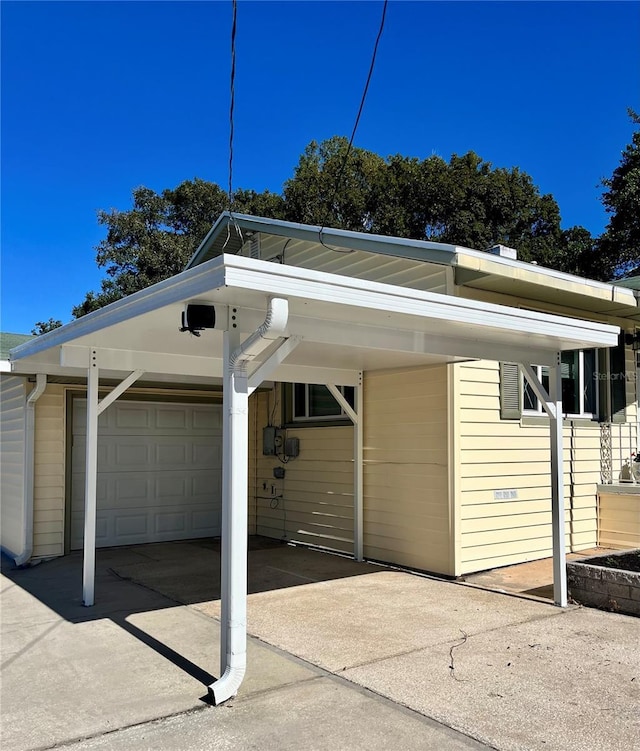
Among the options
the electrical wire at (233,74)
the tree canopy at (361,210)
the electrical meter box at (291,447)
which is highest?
the tree canopy at (361,210)

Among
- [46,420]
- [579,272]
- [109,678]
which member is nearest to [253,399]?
[46,420]

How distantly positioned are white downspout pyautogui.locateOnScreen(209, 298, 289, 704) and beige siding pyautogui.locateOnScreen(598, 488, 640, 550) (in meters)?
6.11

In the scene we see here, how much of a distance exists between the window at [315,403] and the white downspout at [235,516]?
4.52m

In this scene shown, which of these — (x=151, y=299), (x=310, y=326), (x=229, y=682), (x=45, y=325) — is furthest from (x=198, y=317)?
(x=45, y=325)

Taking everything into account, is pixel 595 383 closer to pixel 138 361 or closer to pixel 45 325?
pixel 138 361

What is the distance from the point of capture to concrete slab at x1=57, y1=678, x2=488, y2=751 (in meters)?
3.18

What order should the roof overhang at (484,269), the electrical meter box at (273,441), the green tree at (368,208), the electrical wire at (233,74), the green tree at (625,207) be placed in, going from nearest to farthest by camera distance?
the electrical wire at (233,74) < the roof overhang at (484,269) < the electrical meter box at (273,441) < the green tree at (625,207) < the green tree at (368,208)

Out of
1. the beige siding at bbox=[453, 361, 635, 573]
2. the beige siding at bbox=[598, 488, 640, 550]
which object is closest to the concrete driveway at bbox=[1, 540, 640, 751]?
the beige siding at bbox=[453, 361, 635, 573]

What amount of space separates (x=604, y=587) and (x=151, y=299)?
4.47m

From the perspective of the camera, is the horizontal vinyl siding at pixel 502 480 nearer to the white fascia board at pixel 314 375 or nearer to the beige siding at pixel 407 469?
the beige siding at pixel 407 469

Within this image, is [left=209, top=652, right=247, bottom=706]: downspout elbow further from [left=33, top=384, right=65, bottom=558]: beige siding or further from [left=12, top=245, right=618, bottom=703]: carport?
[left=33, top=384, right=65, bottom=558]: beige siding

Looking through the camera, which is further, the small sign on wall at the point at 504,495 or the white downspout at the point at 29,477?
the white downspout at the point at 29,477

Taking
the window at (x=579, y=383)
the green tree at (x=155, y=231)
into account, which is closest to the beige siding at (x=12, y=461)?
the window at (x=579, y=383)

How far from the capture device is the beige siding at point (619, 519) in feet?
27.0
